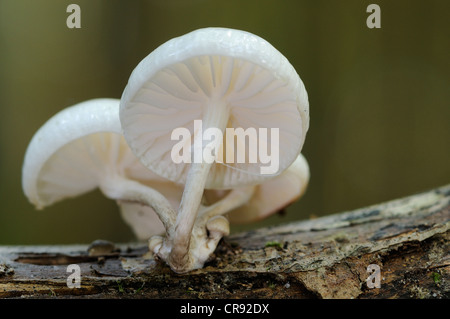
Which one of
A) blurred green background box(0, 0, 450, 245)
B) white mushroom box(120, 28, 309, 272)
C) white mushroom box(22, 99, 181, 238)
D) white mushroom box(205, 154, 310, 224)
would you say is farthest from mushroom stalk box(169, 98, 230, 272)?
blurred green background box(0, 0, 450, 245)

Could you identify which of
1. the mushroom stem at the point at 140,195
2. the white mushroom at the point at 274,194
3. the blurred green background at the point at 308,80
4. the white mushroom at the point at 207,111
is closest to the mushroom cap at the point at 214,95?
the white mushroom at the point at 207,111

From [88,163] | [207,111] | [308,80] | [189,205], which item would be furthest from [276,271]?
[308,80]

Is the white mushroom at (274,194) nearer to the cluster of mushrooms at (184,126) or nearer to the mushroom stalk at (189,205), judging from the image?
the cluster of mushrooms at (184,126)

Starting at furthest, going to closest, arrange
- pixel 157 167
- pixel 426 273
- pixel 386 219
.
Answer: pixel 386 219 < pixel 157 167 < pixel 426 273

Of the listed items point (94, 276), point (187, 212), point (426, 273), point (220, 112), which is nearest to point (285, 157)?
point (220, 112)

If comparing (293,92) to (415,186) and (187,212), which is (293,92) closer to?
(187,212)
